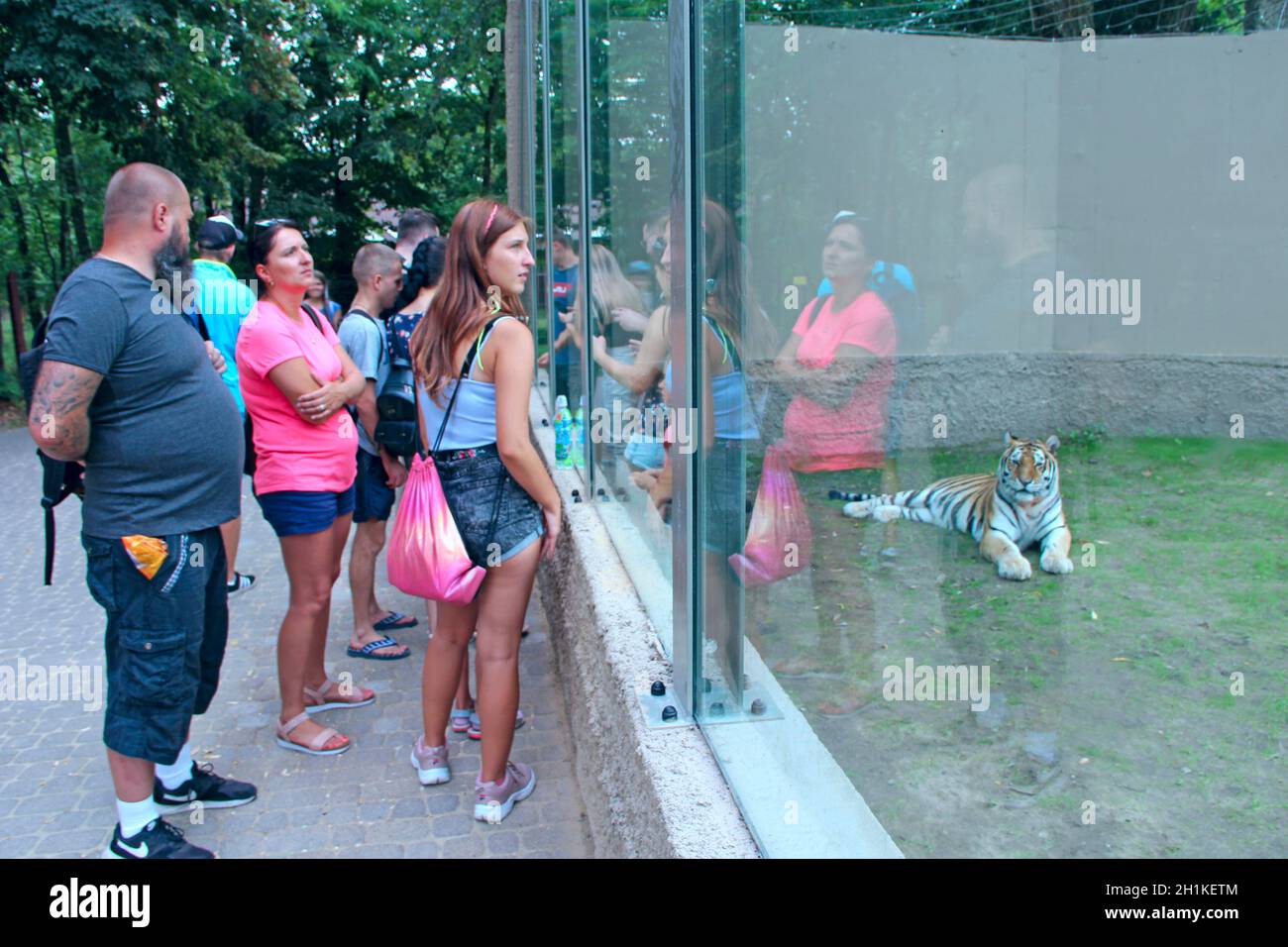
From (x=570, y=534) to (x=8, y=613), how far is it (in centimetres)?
341

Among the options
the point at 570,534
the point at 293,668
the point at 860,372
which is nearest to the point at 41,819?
the point at 293,668

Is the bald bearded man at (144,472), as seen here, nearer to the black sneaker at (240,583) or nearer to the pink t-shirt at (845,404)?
the pink t-shirt at (845,404)

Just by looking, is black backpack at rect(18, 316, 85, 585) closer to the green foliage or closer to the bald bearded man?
the bald bearded man

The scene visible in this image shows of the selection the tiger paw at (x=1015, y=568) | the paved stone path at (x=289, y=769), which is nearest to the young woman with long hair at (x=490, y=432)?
the paved stone path at (x=289, y=769)

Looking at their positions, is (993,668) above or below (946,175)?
below

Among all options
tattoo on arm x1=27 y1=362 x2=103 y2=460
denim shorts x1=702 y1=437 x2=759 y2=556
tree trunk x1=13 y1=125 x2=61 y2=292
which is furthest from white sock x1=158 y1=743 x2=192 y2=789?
tree trunk x1=13 y1=125 x2=61 y2=292

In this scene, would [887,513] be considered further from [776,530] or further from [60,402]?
[60,402]

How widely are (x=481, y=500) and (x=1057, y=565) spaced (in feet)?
5.82

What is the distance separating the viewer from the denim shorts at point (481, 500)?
3205mm

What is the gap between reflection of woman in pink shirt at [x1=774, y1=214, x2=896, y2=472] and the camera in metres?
2.04

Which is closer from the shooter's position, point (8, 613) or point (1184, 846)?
point (1184, 846)

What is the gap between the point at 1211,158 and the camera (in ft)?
4.09

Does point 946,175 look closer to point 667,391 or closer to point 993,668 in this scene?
point 993,668

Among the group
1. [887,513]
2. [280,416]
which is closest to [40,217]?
[280,416]
